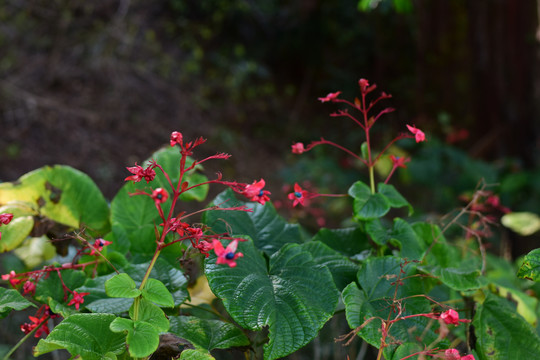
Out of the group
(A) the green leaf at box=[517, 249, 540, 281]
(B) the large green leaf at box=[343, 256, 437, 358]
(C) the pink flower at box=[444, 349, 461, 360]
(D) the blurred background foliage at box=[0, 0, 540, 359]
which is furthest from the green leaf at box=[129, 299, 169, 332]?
(D) the blurred background foliage at box=[0, 0, 540, 359]

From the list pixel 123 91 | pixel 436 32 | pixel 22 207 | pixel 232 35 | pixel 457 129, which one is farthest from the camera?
pixel 232 35

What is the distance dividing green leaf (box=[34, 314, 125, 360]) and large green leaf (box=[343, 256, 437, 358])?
297 mm

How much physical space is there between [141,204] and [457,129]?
316cm

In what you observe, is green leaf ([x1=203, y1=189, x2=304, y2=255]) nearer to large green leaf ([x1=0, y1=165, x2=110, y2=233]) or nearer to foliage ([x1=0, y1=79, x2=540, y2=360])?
foliage ([x1=0, y1=79, x2=540, y2=360])

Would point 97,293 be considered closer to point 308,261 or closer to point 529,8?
point 308,261

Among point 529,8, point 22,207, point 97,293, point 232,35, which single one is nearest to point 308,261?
point 97,293

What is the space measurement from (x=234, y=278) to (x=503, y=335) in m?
0.42

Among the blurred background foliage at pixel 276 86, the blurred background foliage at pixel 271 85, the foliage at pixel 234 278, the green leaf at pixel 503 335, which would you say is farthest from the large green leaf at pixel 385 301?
the blurred background foliage at pixel 271 85

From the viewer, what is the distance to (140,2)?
5004mm

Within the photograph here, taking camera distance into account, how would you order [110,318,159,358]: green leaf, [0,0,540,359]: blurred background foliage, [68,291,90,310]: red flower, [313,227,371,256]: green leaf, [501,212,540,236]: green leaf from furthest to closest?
[0,0,540,359]: blurred background foliage → [501,212,540,236]: green leaf → [313,227,371,256]: green leaf → [68,291,90,310]: red flower → [110,318,159,358]: green leaf

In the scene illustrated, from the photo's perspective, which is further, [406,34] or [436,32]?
[406,34]

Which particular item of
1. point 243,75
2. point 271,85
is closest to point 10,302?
point 243,75

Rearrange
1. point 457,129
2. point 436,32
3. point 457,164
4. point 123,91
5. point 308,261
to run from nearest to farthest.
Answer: point 308,261
point 457,164
point 457,129
point 436,32
point 123,91

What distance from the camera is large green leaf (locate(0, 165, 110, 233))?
0.87 meters
